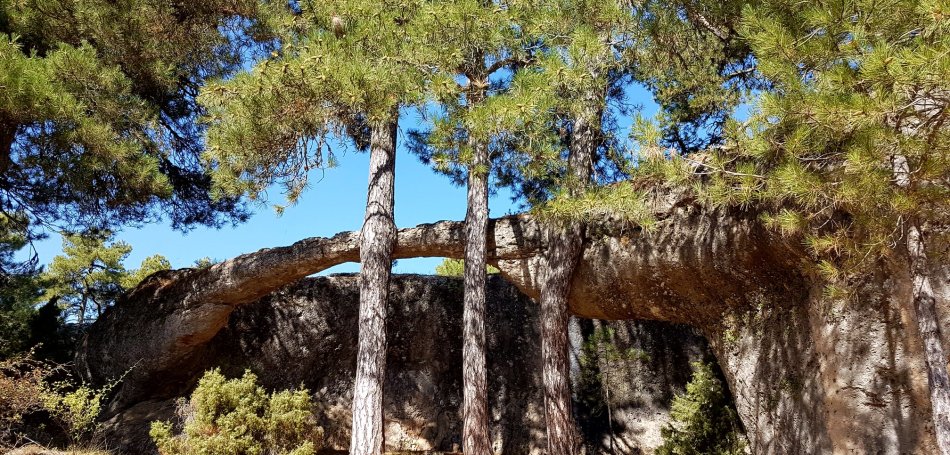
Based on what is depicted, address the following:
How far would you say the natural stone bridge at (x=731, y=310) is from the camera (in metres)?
4.59

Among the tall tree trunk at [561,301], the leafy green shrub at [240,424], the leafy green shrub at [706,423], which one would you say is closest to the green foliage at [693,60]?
the tall tree trunk at [561,301]

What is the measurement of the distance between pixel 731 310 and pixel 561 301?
1.79m

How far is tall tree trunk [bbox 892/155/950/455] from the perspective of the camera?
3.73 meters

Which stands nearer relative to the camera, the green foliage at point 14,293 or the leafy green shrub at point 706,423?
the leafy green shrub at point 706,423

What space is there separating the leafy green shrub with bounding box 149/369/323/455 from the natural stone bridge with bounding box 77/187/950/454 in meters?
2.14

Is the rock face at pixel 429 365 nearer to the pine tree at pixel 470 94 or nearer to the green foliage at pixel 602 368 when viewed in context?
the green foliage at pixel 602 368

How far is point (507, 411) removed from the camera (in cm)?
938

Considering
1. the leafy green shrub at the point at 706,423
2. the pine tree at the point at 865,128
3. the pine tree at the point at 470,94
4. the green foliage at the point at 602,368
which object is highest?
the pine tree at the point at 470,94

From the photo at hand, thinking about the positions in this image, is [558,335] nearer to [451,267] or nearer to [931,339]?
[931,339]

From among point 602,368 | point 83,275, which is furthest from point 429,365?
point 83,275

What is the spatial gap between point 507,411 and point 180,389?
5.41 m

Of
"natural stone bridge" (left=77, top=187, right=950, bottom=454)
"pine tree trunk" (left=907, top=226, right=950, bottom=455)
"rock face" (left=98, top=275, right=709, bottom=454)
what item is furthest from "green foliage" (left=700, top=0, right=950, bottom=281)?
"rock face" (left=98, top=275, right=709, bottom=454)

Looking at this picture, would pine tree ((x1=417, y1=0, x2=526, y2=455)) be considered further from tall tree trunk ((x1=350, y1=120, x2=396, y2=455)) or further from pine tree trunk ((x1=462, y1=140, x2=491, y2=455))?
tall tree trunk ((x1=350, y1=120, x2=396, y2=455))

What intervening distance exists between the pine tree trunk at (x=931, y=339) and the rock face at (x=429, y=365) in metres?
5.03
